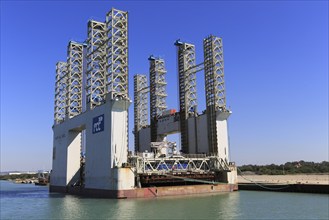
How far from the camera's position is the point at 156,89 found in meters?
64.9

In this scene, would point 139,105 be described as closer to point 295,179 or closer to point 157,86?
point 157,86

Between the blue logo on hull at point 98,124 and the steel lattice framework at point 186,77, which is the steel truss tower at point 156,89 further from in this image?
the blue logo on hull at point 98,124

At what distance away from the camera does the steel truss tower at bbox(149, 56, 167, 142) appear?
213ft

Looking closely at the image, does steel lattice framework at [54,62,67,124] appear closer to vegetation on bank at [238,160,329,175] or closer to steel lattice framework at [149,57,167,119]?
steel lattice framework at [149,57,167,119]

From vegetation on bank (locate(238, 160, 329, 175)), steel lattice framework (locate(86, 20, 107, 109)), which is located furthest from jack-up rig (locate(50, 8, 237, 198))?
vegetation on bank (locate(238, 160, 329, 175))

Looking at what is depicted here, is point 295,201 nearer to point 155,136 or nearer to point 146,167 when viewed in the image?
point 146,167

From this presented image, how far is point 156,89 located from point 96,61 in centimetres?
1831

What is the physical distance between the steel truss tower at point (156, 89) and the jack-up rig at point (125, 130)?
7.5 inches

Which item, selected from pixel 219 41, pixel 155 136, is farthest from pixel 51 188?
pixel 219 41

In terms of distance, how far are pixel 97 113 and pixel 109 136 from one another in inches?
202

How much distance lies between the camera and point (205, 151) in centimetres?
5128

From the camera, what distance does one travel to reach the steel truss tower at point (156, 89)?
213ft

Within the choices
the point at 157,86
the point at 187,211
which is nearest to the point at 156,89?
the point at 157,86

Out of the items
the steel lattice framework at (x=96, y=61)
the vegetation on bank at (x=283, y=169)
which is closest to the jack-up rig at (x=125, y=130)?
the steel lattice framework at (x=96, y=61)
